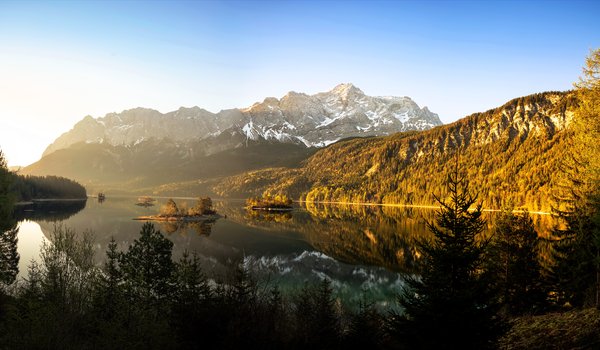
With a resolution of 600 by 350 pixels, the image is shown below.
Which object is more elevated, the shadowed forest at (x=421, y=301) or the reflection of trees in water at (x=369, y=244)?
the shadowed forest at (x=421, y=301)

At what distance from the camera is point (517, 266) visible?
117 ft

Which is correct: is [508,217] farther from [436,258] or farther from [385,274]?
[385,274]

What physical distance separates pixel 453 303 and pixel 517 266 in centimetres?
2288

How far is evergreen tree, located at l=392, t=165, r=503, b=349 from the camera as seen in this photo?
1739 centimetres

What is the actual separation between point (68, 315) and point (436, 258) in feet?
91.6

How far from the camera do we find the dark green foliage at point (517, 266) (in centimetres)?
3509

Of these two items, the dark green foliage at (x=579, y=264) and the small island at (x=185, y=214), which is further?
the small island at (x=185, y=214)

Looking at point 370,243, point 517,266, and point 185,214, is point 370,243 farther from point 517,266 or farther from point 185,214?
point 185,214

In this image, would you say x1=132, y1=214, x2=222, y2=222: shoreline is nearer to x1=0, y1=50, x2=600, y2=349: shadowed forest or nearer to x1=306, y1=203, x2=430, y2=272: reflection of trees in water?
x1=306, y1=203, x2=430, y2=272: reflection of trees in water

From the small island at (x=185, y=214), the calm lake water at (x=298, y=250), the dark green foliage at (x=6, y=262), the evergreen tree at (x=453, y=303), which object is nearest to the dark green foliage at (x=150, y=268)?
the calm lake water at (x=298, y=250)

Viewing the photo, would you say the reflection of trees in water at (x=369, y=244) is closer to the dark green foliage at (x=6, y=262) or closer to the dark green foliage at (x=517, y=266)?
the dark green foliage at (x=517, y=266)

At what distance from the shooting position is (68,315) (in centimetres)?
2955

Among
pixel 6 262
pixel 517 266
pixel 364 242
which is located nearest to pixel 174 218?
pixel 364 242

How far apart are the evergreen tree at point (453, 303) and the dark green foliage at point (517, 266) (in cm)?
1864
